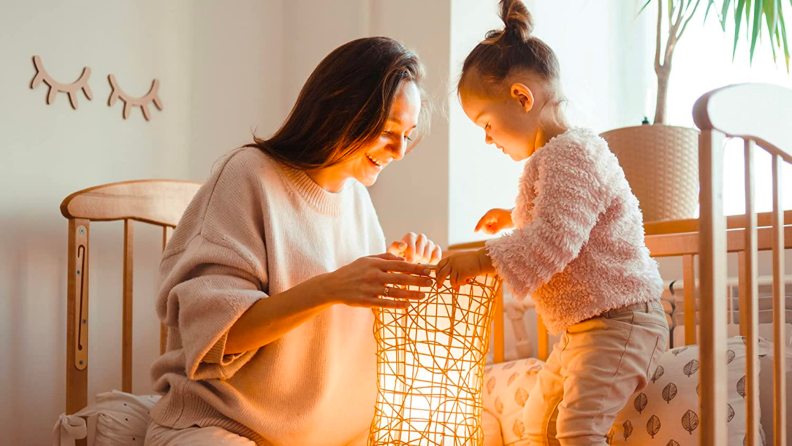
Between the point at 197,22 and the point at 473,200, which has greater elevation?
the point at 197,22

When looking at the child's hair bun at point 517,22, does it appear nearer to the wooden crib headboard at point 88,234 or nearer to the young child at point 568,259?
the young child at point 568,259

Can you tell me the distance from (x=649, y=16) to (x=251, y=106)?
3.93ft

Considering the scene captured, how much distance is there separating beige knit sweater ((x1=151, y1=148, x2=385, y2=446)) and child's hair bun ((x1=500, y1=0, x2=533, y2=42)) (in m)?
0.43

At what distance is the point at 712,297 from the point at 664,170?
853 mm

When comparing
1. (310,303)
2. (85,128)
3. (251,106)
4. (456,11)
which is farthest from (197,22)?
(310,303)

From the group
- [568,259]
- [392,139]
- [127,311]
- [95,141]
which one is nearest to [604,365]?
[568,259]

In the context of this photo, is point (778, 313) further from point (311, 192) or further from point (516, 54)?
point (311, 192)

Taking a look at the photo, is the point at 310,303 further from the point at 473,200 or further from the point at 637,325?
the point at 473,200

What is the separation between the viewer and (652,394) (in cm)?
117

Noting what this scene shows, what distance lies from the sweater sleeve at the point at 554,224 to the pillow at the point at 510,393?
44 cm

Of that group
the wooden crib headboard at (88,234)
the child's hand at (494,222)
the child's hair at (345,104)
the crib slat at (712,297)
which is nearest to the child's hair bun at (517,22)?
the child's hair at (345,104)

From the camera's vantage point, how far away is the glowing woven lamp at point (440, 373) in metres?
1.01

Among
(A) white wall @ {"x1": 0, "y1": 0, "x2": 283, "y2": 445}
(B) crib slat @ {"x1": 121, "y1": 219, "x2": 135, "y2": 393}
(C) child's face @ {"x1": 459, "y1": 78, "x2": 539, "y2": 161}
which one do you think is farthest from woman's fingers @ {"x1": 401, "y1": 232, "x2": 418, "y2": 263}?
(A) white wall @ {"x1": 0, "y1": 0, "x2": 283, "y2": 445}

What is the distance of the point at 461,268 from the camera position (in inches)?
37.8
